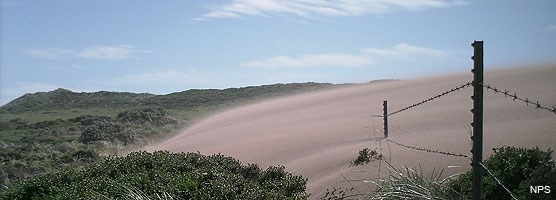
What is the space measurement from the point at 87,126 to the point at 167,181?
27.6m

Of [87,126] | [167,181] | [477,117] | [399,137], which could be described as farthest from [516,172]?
[87,126]

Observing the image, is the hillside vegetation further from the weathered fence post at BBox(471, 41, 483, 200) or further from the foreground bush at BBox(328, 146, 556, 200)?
the weathered fence post at BBox(471, 41, 483, 200)

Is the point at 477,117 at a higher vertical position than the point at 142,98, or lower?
higher

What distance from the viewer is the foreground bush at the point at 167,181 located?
8336mm

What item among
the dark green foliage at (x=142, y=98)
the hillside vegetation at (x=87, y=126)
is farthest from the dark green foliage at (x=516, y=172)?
the dark green foliage at (x=142, y=98)

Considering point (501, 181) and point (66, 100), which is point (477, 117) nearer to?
point (501, 181)

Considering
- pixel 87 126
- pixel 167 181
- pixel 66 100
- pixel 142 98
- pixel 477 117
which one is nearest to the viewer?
pixel 477 117

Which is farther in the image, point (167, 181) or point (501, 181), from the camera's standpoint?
point (167, 181)

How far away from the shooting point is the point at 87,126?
35.0 meters

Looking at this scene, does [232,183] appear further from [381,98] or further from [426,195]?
[381,98]

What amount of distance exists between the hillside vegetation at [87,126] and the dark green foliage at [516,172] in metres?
9.36

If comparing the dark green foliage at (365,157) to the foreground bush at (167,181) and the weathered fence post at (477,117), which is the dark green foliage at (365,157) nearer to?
the foreground bush at (167,181)

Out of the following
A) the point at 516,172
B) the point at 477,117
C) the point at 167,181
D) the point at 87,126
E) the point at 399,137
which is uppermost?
the point at 477,117

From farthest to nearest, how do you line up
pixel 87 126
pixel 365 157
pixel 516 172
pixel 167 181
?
pixel 87 126 → pixel 365 157 → pixel 167 181 → pixel 516 172
